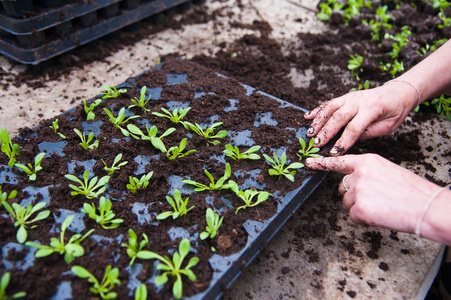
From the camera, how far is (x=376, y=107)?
1.61 meters

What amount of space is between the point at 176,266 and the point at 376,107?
116 cm

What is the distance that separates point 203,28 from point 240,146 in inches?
65.7

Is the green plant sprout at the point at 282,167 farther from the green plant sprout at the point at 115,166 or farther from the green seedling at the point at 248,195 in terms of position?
the green plant sprout at the point at 115,166

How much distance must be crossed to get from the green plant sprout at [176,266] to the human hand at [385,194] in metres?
0.67

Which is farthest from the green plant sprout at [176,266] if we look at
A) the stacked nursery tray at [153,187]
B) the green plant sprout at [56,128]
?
the green plant sprout at [56,128]

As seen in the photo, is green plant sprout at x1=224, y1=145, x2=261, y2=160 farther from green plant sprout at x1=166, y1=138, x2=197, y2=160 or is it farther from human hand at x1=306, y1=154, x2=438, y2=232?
human hand at x1=306, y1=154, x2=438, y2=232

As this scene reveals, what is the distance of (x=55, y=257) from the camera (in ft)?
3.98

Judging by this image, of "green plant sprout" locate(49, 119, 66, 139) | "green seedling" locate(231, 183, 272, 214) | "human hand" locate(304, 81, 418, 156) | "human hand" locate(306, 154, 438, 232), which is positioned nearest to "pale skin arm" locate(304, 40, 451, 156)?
"human hand" locate(304, 81, 418, 156)

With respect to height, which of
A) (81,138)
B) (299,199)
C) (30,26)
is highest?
(30,26)

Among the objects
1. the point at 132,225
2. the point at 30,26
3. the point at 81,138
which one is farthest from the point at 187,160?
the point at 30,26

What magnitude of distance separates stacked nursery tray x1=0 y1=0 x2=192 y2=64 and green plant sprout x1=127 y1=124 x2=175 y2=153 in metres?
1.04

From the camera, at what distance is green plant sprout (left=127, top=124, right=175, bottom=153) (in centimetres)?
160

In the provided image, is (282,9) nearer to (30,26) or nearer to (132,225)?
(30,26)

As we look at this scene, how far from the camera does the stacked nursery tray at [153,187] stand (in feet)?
3.94
